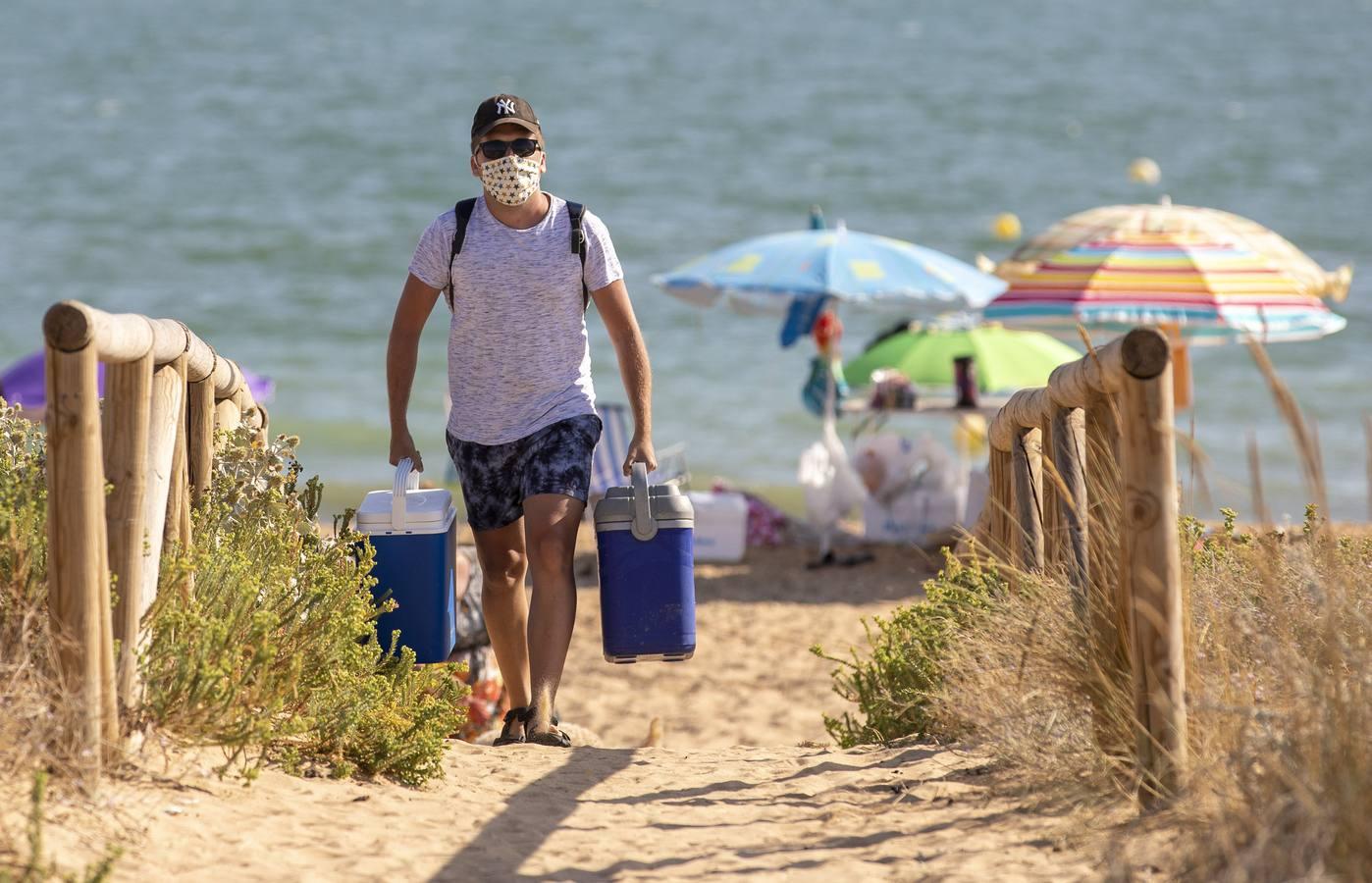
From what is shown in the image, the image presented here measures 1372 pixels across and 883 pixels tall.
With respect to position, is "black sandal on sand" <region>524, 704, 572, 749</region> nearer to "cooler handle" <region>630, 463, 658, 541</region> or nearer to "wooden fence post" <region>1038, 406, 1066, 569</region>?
"cooler handle" <region>630, 463, 658, 541</region>

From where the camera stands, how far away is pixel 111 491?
3012mm

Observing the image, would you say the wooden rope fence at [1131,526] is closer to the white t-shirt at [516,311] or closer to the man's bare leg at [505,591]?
the white t-shirt at [516,311]

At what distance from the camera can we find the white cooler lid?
3918mm

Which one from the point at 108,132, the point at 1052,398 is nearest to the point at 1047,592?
the point at 1052,398

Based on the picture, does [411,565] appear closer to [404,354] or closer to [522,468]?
[522,468]

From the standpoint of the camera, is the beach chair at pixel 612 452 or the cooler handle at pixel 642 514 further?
the beach chair at pixel 612 452

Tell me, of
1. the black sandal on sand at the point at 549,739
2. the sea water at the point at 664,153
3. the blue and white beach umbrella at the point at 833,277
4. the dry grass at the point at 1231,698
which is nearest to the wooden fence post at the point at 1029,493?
the dry grass at the point at 1231,698

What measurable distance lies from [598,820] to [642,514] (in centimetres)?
89

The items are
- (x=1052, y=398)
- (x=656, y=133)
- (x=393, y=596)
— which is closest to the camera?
(x=1052, y=398)

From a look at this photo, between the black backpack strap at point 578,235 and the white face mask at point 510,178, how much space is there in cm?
12

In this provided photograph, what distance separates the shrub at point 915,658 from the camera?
4102 millimetres

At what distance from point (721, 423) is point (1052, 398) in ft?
38.9

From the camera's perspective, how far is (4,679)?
284 cm

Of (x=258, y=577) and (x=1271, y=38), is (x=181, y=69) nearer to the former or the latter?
(x=1271, y=38)
